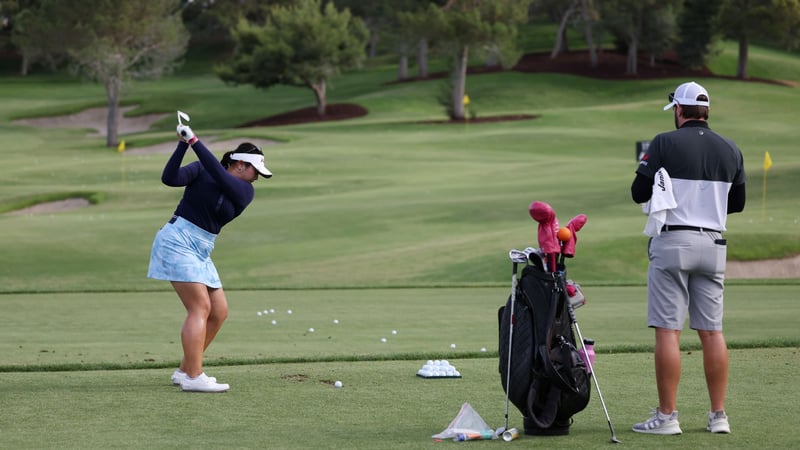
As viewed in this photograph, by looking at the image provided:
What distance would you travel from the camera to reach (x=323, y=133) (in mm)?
53594

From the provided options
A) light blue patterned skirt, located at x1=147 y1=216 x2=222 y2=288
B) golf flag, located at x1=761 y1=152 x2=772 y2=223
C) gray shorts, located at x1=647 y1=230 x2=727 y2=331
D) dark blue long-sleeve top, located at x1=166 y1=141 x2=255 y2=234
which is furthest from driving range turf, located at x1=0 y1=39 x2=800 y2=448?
dark blue long-sleeve top, located at x1=166 y1=141 x2=255 y2=234

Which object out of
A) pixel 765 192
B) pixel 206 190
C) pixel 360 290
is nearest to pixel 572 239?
pixel 206 190

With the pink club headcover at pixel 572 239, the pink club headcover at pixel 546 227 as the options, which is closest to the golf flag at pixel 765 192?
the pink club headcover at pixel 572 239

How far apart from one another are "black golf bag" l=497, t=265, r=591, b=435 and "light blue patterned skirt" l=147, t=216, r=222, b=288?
2.84 metres

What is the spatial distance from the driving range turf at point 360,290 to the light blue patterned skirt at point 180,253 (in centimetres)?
91

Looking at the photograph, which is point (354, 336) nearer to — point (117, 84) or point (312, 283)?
point (312, 283)

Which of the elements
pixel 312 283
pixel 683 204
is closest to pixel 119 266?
pixel 312 283

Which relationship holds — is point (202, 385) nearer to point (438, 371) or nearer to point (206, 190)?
point (206, 190)

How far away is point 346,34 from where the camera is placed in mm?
66000

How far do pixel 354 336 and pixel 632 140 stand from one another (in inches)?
1483

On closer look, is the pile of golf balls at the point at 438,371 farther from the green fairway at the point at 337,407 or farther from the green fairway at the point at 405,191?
the green fairway at the point at 405,191

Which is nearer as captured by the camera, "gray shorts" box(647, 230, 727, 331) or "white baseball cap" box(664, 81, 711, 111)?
"gray shorts" box(647, 230, 727, 331)

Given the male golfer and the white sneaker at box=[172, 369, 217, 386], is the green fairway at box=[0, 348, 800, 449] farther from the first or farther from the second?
the male golfer

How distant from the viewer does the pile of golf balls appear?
967 centimetres
